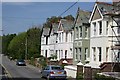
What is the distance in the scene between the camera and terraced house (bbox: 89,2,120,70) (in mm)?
29641

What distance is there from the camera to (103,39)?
30156mm

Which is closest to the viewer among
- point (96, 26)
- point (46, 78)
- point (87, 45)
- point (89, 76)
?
point (89, 76)

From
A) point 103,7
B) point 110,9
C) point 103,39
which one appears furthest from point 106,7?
point 103,39

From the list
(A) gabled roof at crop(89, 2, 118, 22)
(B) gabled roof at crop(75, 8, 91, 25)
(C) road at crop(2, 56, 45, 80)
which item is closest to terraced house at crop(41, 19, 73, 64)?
(C) road at crop(2, 56, 45, 80)

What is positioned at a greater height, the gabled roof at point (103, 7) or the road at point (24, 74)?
the gabled roof at point (103, 7)

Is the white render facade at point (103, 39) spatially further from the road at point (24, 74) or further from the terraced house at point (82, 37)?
the road at point (24, 74)

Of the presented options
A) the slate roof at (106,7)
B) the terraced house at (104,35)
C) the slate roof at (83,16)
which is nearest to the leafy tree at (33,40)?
the slate roof at (83,16)

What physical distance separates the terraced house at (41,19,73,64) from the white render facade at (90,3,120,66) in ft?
40.5

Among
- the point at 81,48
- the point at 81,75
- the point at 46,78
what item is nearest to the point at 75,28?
the point at 81,48

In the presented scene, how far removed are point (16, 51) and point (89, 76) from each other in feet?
224

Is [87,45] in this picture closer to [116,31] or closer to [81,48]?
[81,48]

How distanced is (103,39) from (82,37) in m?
7.51

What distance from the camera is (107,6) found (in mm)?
31906

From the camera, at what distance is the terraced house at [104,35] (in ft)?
97.2
